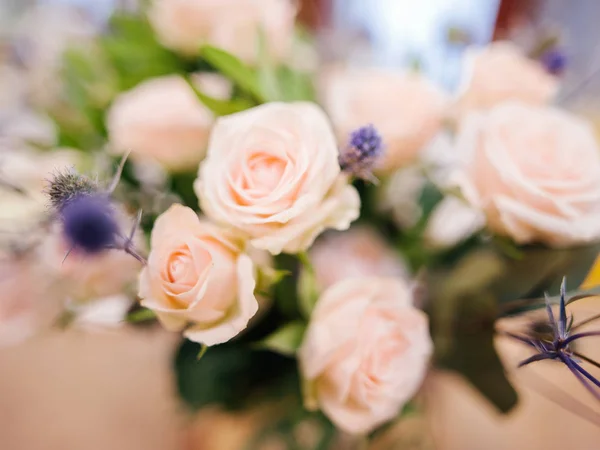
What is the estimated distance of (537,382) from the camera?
1.38 ft

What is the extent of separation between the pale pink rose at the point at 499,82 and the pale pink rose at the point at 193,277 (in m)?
0.30

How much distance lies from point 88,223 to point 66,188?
20 millimetres

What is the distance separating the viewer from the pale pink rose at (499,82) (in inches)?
17.3

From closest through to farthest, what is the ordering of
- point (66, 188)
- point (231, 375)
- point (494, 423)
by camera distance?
point (66, 188) < point (231, 375) < point (494, 423)

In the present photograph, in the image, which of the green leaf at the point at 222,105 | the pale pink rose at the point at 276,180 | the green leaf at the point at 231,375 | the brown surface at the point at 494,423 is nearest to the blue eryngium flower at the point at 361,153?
the pale pink rose at the point at 276,180

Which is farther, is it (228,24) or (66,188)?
(228,24)

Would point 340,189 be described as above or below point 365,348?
above

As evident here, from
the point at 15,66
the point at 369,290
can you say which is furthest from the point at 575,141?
the point at 15,66

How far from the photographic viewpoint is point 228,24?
1.45 feet

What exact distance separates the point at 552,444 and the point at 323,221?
1.64 ft

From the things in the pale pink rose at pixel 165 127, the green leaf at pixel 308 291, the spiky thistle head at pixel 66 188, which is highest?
the spiky thistle head at pixel 66 188

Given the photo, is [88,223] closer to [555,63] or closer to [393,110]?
[393,110]

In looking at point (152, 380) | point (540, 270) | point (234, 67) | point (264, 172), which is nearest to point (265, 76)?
point (234, 67)

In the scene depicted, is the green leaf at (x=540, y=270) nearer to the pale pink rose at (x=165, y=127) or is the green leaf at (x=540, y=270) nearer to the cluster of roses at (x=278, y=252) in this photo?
the cluster of roses at (x=278, y=252)
